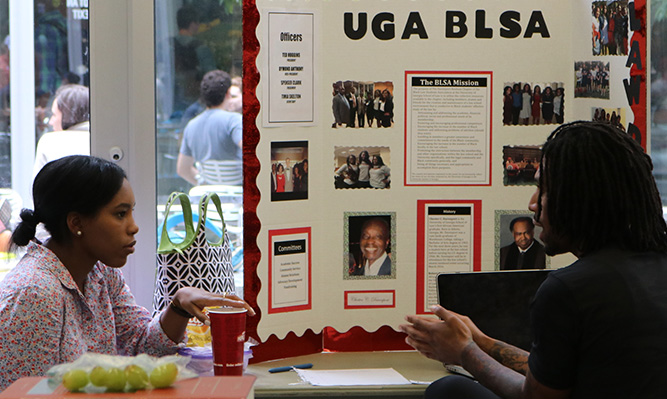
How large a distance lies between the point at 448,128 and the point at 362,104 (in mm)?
281

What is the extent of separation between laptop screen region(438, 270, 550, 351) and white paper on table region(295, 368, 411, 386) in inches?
10.0

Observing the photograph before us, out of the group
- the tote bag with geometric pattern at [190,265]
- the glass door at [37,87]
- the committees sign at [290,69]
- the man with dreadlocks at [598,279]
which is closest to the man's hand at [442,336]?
the man with dreadlocks at [598,279]

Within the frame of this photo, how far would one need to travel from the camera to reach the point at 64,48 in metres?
2.86

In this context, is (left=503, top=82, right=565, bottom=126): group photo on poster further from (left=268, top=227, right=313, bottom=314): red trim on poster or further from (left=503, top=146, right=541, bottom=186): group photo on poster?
(left=268, top=227, right=313, bottom=314): red trim on poster

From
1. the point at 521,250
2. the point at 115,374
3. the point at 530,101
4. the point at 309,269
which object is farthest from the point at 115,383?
the point at 530,101

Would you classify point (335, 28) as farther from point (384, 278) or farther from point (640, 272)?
point (640, 272)

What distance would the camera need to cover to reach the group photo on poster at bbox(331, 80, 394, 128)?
261 cm

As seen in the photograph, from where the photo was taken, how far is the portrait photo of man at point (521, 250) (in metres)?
2.69

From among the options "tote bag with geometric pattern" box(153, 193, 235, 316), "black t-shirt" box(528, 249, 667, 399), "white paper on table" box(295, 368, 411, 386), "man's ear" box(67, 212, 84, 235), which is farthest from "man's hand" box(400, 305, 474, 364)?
"man's ear" box(67, 212, 84, 235)

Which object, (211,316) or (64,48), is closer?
(211,316)

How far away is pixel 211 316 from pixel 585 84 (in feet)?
4.62

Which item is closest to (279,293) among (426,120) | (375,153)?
(375,153)

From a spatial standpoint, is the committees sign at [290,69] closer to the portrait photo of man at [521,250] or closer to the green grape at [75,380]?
the portrait photo of man at [521,250]

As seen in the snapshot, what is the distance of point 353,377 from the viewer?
2395 millimetres
